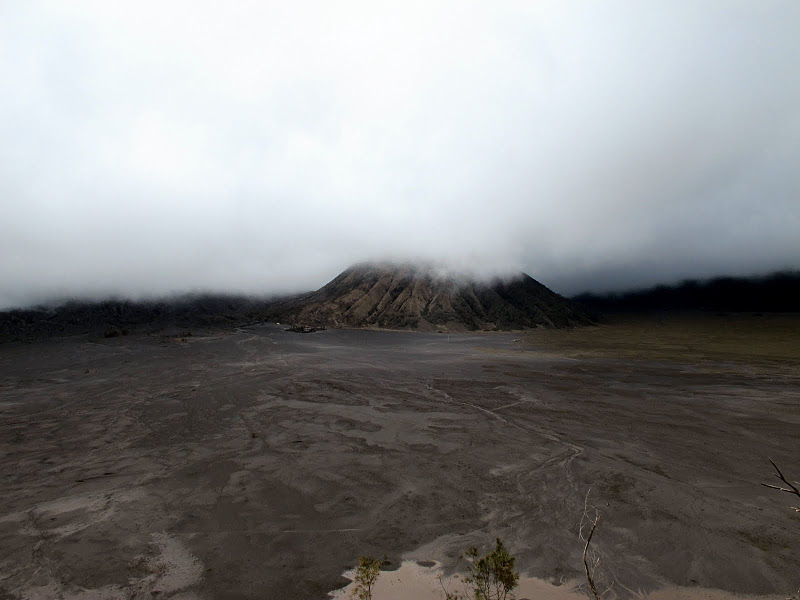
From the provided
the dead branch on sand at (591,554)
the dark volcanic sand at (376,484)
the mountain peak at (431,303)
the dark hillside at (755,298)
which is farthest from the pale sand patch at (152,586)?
the dark hillside at (755,298)

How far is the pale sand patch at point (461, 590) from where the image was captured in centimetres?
746

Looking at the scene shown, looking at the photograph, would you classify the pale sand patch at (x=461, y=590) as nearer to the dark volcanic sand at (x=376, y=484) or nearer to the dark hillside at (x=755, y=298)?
the dark volcanic sand at (x=376, y=484)

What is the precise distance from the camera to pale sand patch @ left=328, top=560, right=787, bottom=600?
7457 millimetres

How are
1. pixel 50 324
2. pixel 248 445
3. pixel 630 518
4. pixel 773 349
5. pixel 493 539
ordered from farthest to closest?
pixel 50 324 < pixel 773 349 < pixel 248 445 < pixel 630 518 < pixel 493 539

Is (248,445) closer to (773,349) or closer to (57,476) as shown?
(57,476)

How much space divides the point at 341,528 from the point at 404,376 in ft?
68.6

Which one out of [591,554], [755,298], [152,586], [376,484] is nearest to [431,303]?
[376,484]

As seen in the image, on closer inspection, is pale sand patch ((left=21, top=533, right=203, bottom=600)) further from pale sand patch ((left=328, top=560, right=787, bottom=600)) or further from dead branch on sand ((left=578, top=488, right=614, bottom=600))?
dead branch on sand ((left=578, top=488, right=614, bottom=600))

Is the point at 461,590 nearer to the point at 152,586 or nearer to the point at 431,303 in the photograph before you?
the point at 152,586

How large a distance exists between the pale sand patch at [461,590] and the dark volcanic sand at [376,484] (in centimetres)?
27

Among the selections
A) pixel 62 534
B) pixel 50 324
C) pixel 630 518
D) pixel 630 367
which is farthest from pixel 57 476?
pixel 50 324

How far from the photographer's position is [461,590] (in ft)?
24.9

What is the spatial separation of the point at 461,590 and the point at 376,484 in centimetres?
474

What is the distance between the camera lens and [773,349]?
4538cm
